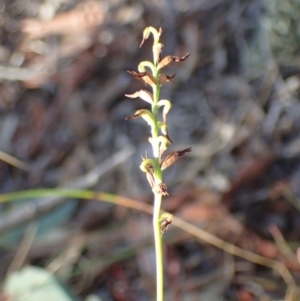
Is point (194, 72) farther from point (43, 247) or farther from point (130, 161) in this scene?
point (43, 247)

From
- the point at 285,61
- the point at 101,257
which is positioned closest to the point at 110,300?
the point at 101,257

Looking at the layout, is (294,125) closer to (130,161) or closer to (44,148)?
(130,161)

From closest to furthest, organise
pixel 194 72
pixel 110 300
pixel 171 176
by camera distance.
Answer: pixel 110 300
pixel 171 176
pixel 194 72

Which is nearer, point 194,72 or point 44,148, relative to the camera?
point 44,148

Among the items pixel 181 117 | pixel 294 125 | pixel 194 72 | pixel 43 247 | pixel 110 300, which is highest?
pixel 194 72

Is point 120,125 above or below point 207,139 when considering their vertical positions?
above

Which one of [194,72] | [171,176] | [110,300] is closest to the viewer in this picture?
[110,300]
